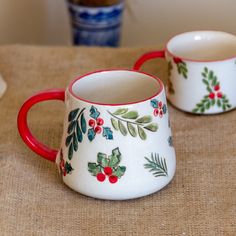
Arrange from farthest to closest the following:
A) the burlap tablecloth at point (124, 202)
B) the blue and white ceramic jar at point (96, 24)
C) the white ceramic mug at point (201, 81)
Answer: the blue and white ceramic jar at point (96, 24), the white ceramic mug at point (201, 81), the burlap tablecloth at point (124, 202)

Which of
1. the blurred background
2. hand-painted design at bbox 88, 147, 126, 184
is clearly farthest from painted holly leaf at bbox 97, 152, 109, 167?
the blurred background

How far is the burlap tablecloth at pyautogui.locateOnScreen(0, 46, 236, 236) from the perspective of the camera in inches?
19.4

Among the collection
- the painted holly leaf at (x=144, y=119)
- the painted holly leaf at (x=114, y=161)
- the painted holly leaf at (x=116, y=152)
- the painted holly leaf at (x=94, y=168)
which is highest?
the painted holly leaf at (x=144, y=119)

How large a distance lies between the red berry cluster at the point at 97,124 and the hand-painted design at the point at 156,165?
5cm

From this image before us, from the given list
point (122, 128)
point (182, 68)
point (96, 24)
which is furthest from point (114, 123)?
point (96, 24)

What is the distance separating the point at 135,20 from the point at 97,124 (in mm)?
704

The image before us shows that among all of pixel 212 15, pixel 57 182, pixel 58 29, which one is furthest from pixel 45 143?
pixel 58 29

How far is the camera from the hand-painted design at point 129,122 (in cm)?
49

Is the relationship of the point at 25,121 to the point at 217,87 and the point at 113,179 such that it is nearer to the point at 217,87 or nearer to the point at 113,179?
the point at 113,179

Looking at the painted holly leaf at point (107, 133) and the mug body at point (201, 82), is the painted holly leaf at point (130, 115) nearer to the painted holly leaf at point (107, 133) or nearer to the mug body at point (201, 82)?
the painted holly leaf at point (107, 133)

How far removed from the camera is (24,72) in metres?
0.76

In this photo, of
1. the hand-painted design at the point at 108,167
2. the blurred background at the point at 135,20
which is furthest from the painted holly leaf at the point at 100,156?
the blurred background at the point at 135,20

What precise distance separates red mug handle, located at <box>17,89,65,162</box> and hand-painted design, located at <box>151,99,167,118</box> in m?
0.08

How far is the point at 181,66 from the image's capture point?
2.14ft
